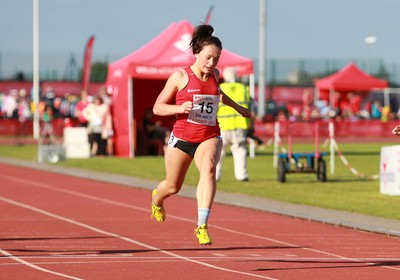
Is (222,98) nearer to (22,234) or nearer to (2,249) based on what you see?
(2,249)

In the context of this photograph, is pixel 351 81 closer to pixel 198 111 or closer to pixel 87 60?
pixel 87 60

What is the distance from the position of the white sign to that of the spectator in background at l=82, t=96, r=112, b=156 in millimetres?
16608

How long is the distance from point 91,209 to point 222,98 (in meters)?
6.97

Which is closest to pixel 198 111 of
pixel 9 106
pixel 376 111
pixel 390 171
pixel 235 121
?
pixel 390 171

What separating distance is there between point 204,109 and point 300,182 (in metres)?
13.6

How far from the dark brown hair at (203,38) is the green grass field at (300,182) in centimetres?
619

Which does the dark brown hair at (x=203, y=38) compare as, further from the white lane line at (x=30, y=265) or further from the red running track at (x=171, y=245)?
the white lane line at (x=30, y=265)

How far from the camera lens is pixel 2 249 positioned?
12.7 metres

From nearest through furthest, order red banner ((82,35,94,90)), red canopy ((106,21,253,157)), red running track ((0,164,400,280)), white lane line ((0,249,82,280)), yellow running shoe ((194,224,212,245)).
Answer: white lane line ((0,249,82,280)) → red running track ((0,164,400,280)) → yellow running shoe ((194,224,212,245)) → red canopy ((106,21,253,157)) → red banner ((82,35,94,90))

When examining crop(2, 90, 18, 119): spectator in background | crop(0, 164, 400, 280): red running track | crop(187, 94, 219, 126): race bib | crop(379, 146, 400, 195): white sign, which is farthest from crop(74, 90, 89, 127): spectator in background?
crop(187, 94, 219, 126): race bib

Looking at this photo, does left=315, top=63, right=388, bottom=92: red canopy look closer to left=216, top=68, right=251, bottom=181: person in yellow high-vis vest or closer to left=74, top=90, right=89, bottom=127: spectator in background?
left=74, top=90, right=89, bottom=127: spectator in background

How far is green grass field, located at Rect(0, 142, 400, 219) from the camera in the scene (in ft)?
63.5

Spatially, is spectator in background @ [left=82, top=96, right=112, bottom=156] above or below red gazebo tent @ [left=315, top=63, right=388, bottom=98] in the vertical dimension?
below

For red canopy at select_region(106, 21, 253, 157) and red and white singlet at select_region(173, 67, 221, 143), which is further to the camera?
red canopy at select_region(106, 21, 253, 157)
